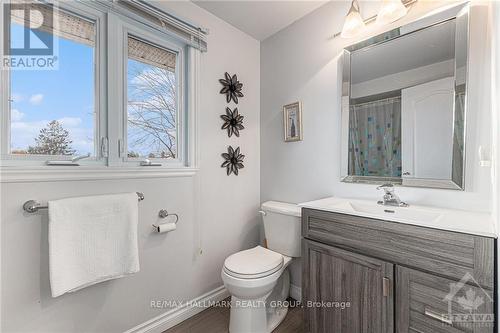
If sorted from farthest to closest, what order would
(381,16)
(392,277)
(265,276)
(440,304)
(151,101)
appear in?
(151,101)
(265,276)
(381,16)
(392,277)
(440,304)

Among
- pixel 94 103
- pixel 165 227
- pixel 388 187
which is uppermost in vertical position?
pixel 94 103

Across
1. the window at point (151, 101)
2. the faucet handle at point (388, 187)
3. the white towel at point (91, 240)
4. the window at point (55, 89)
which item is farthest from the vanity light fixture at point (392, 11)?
the white towel at point (91, 240)

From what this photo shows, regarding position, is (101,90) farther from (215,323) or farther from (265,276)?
(215,323)

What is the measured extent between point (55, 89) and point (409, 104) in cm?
212

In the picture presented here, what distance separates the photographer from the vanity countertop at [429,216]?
95 cm

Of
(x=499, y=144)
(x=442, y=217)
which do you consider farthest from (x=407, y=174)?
(x=499, y=144)

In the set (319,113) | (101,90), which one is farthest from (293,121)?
(101,90)

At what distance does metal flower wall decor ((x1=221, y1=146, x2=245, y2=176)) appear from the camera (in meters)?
2.09

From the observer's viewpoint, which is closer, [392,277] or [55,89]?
[392,277]

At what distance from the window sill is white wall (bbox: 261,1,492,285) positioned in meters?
0.95

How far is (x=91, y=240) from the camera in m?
1.28

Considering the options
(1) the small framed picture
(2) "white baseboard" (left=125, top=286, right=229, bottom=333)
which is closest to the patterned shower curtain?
(1) the small framed picture

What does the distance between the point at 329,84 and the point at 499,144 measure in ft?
3.74

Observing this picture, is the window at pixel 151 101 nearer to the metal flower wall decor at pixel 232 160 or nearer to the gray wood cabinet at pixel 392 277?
the metal flower wall decor at pixel 232 160
